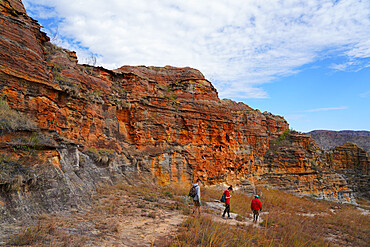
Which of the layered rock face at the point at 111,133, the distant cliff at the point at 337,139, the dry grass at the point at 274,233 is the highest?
the distant cliff at the point at 337,139

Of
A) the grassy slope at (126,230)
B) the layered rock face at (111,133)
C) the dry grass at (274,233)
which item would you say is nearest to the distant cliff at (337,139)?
the layered rock face at (111,133)

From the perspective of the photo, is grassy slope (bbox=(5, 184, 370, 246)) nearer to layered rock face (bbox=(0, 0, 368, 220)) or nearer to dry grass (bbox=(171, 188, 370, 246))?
dry grass (bbox=(171, 188, 370, 246))

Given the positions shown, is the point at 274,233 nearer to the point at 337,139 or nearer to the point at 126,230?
the point at 126,230

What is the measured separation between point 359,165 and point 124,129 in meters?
53.0

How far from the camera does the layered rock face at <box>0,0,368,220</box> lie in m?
6.51

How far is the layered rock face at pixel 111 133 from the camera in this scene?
256 inches

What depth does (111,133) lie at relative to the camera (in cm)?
1475

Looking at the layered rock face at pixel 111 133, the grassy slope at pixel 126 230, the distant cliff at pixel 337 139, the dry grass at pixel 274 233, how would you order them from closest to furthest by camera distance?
the grassy slope at pixel 126 230
the dry grass at pixel 274 233
the layered rock face at pixel 111 133
the distant cliff at pixel 337 139

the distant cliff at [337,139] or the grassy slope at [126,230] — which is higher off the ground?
the distant cliff at [337,139]

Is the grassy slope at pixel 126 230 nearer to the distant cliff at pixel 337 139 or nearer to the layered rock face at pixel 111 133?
the layered rock face at pixel 111 133

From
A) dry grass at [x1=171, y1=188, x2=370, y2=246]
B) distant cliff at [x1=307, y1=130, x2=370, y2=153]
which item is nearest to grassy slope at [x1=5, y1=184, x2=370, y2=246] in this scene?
dry grass at [x1=171, y1=188, x2=370, y2=246]

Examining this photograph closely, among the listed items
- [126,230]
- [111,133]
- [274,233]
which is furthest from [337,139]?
[126,230]

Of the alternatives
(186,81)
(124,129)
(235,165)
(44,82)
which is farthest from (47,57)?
(235,165)

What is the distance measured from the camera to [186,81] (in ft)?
69.3
